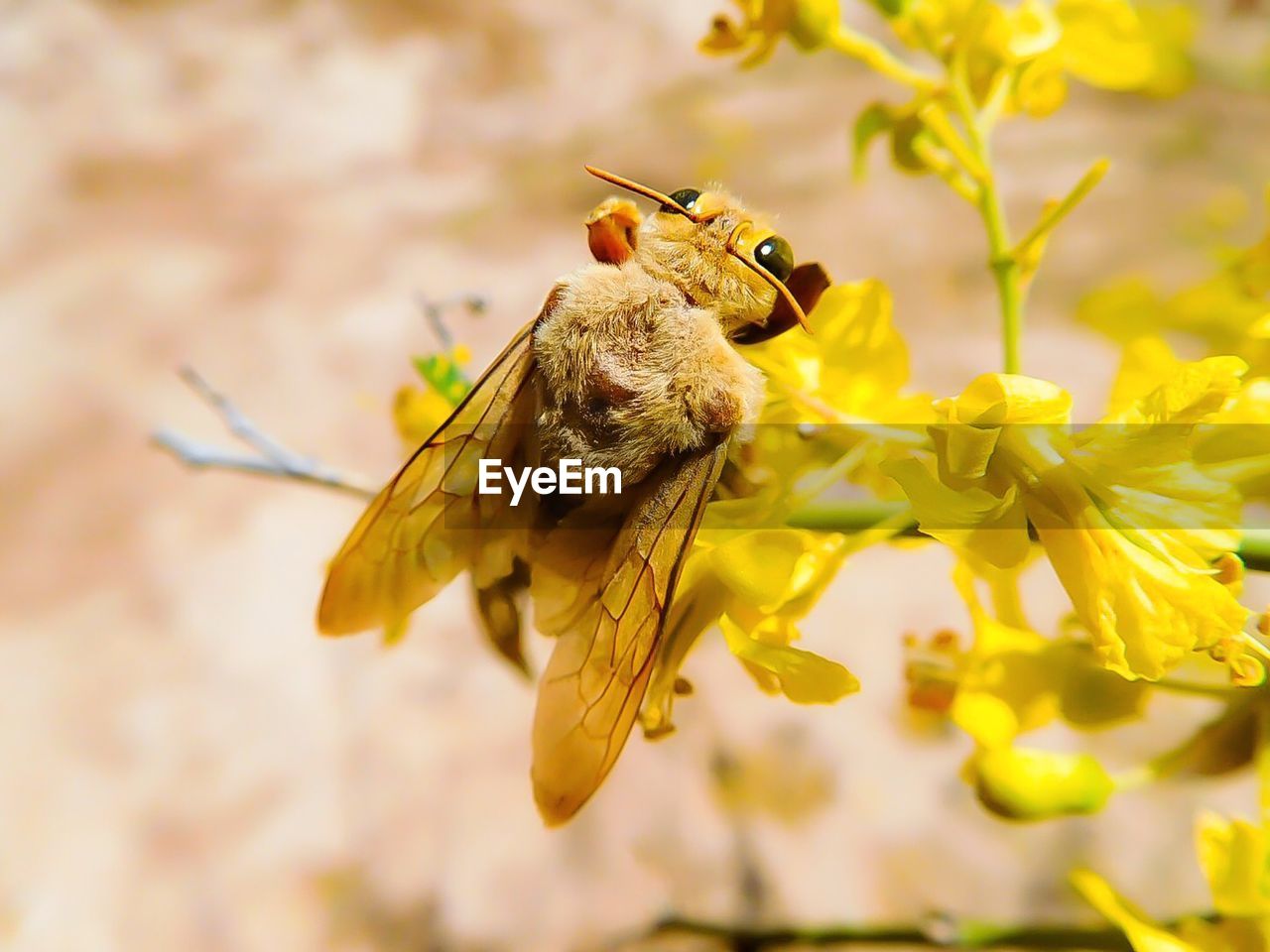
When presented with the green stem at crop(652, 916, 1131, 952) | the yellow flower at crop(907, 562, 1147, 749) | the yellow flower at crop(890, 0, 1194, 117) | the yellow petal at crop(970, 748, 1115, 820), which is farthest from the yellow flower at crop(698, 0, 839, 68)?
the green stem at crop(652, 916, 1131, 952)

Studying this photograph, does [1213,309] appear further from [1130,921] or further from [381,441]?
[381,441]

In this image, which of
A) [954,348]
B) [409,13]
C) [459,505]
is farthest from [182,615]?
[409,13]

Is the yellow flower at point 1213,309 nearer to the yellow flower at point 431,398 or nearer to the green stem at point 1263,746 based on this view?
the green stem at point 1263,746

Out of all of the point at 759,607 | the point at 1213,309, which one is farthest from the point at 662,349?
the point at 1213,309

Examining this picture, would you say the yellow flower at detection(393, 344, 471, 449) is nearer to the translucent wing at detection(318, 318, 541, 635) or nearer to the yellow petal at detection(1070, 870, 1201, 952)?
the translucent wing at detection(318, 318, 541, 635)

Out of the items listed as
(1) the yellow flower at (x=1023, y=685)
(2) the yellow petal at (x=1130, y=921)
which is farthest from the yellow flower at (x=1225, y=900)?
(1) the yellow flower at (x=1023, y=685)

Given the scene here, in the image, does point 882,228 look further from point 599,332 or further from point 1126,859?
point 599,332
